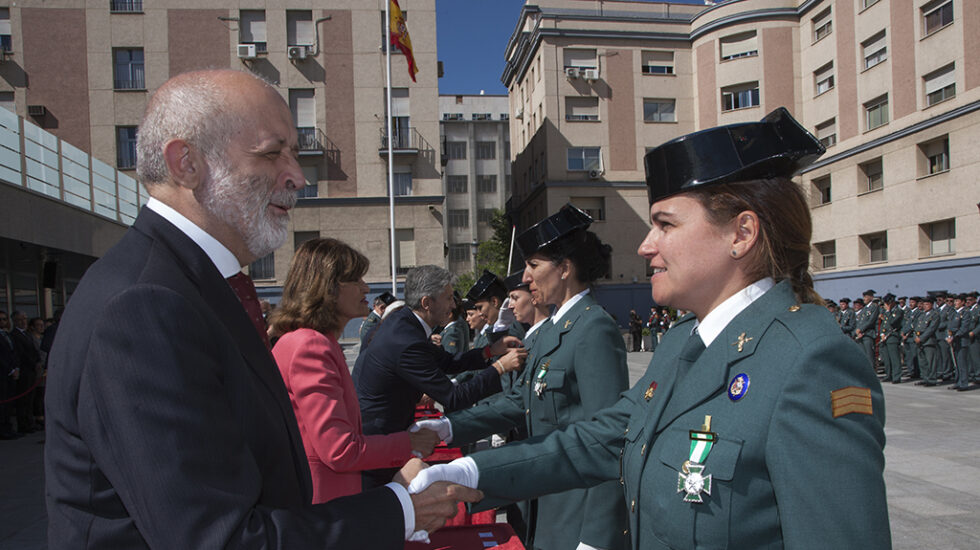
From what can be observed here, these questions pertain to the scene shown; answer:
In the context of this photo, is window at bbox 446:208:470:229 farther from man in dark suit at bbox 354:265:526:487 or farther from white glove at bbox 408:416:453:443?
white glove at bbox 408:416:453:443

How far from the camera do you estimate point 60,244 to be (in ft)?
40.2

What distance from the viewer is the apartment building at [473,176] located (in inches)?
2372

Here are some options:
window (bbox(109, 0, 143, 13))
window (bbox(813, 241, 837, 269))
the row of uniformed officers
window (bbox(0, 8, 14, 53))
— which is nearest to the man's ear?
the row of uniformed officers

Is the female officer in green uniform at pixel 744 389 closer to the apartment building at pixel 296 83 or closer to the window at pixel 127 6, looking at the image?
the apartment building at pixel 296 83

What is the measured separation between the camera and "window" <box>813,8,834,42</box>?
27.9 meters

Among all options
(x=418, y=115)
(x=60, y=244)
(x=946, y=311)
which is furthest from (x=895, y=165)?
(x=60, y=244)

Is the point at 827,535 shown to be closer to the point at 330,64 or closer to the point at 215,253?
the point at 215,253

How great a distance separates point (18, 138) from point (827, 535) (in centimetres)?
1349

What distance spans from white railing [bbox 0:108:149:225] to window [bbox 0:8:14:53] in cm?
1732

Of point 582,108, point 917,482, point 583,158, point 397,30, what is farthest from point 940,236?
point 397,30

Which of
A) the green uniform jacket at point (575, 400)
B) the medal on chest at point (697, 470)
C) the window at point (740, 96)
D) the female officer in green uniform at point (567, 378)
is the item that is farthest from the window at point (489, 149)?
the medal on chest at point (697, 470)

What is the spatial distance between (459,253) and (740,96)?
31.6 metres

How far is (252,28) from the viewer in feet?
95.2

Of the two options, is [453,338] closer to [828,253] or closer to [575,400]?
[575,400]
